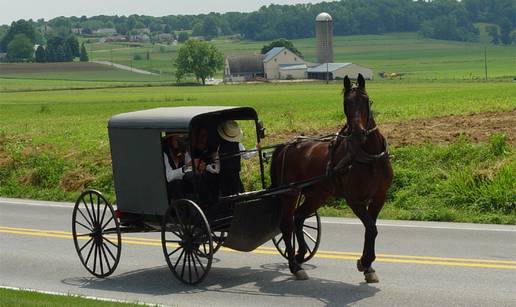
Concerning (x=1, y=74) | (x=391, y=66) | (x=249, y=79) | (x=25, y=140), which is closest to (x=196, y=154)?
(x=25, y=140)

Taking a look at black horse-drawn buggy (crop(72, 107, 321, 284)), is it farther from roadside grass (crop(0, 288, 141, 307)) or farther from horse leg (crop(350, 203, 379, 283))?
roadside grass (crop(0, 288, 141, 307))

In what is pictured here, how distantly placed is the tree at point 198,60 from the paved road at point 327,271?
13401 centimetres

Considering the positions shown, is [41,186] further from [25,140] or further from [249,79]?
[249,79]

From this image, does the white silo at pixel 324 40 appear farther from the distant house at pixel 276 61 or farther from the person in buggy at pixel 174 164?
the person in buggy at pixel 174 164

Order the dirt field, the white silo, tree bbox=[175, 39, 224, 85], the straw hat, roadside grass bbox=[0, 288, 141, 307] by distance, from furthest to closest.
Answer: the white silo
the dirt field
tree bbox=[175, 39, 224, 85]
the straw hat
roadside grass bbox=[0, 288, 141, 307]

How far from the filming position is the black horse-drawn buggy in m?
11.9

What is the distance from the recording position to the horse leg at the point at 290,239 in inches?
466

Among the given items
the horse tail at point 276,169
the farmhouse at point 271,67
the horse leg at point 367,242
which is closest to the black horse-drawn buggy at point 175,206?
the horse tail at point 276,169

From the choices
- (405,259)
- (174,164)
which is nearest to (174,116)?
(174,164)

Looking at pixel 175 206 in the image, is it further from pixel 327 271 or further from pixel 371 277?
pixel 371 277

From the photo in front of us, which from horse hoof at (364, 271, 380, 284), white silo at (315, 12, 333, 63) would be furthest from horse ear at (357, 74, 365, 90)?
white silo at (315, 12, 333, 63)

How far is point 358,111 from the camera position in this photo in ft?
35.0

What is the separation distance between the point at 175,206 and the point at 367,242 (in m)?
2.48

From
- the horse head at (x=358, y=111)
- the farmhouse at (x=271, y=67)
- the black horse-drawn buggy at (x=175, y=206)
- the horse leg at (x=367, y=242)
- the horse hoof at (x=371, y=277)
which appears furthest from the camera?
the farmhouse at (x=271, y=67)
